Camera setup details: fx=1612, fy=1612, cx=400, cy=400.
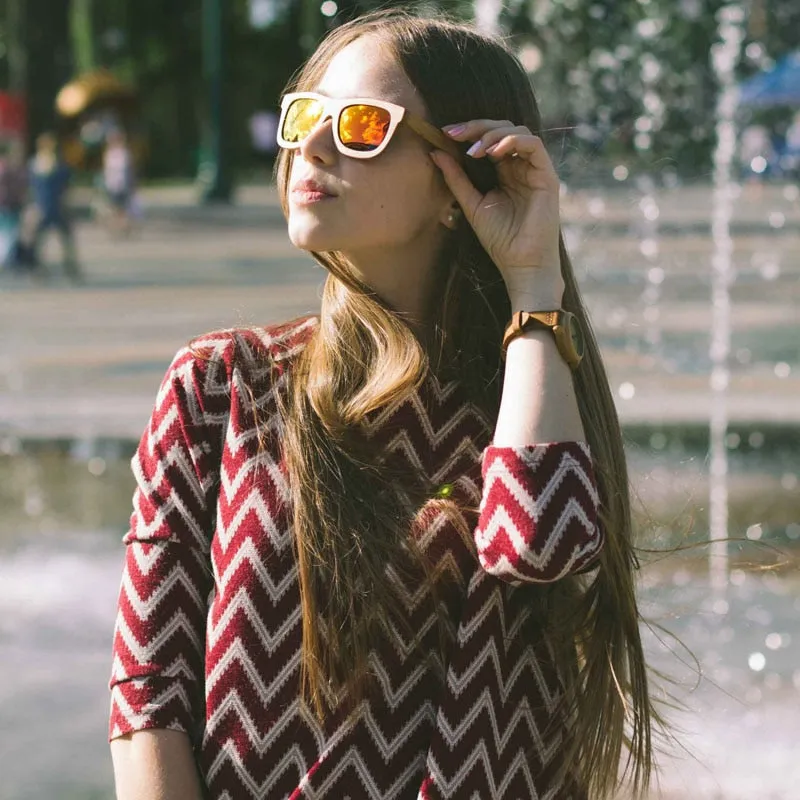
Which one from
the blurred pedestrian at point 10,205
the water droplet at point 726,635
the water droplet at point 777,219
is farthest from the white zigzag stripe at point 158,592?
the water droplet at point 777,219

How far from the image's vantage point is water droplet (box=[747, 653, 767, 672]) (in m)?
4.81

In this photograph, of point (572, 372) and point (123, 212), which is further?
point (123, 212)

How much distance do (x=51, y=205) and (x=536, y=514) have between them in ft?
56.4

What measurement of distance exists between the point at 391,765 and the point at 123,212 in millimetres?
22720

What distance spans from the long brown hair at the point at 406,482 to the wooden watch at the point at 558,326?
0.20ft

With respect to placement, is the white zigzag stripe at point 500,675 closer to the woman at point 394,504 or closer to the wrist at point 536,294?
the woman at point 394,504

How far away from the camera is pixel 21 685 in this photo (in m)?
4.70

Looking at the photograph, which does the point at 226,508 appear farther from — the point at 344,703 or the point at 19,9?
the point at 19,9

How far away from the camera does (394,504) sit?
6.15ft

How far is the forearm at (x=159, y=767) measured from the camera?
178 centimetres

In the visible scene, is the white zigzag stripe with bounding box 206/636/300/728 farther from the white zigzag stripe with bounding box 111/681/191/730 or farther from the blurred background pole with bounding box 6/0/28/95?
the blurred background pole with bounding box 6/0/28/95

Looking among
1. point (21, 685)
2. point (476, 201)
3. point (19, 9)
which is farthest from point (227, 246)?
point (476, 201)

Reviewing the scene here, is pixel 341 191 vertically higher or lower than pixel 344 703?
higher

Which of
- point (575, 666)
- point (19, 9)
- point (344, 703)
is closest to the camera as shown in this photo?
point (344, 703)
